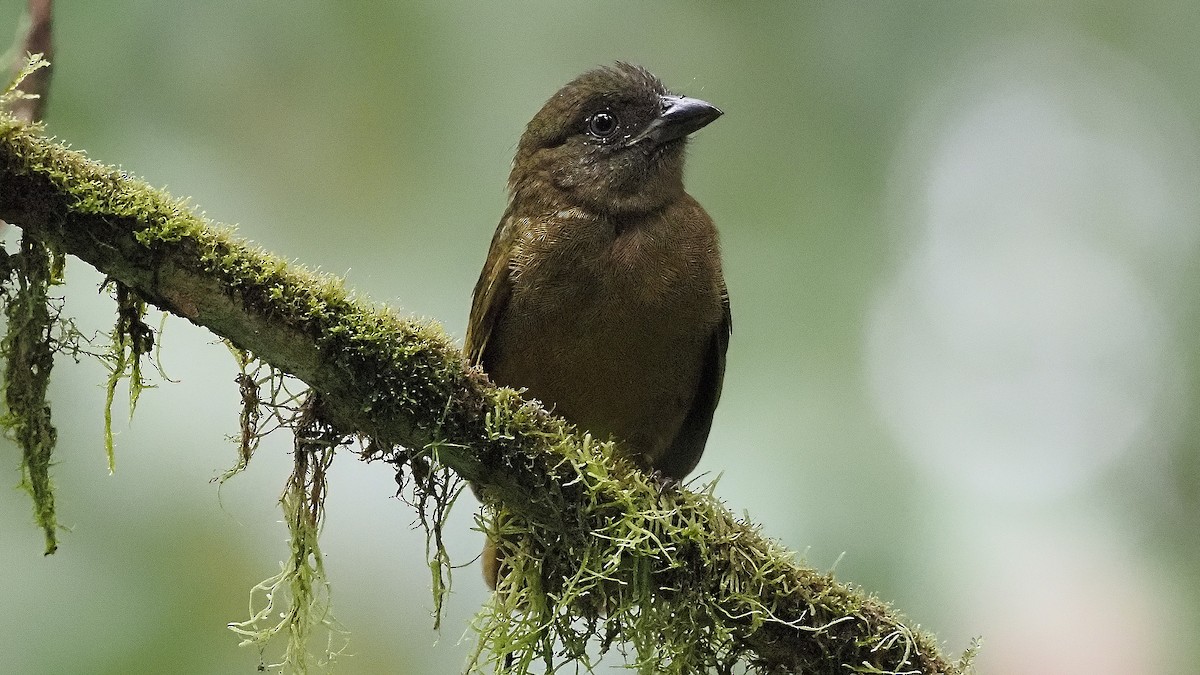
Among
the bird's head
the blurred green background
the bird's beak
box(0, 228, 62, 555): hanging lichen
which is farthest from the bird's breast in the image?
box(0, 228, 62, 555): hanging lichen

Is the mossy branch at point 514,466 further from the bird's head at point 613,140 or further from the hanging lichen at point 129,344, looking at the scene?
the bird's head at point 613,140

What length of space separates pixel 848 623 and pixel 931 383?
7.96ft

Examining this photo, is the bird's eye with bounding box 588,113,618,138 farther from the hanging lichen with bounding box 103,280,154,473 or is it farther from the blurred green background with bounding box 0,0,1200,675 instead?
the hanging lichen with bounding box 103,280,154,473

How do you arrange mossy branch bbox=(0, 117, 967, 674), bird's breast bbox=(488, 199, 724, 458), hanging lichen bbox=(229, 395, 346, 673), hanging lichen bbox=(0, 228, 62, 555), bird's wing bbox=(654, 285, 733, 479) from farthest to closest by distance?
bird's wing bbox=(654, 285, 733, 479), bird's breast bbox=(488, 199, 724, 458), hanging lichen bbox=(229, 395, 346, 673), hanging lichen bbox=(0, 228, 62, 555), mossy branch bbox=(0, 117, 967, 674)

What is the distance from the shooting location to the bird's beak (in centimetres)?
297

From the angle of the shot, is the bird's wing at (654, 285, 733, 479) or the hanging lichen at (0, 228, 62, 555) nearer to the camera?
the hanging lichen at (0, 228, 62, 555)

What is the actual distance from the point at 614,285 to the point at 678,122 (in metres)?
0.67

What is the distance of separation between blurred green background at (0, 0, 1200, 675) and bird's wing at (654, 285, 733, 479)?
598mm

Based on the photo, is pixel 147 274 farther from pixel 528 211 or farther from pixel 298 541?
pixel 528 211

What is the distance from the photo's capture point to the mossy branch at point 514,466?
1.71 metres

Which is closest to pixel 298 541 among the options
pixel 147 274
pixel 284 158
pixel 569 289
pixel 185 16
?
pixel 147 274

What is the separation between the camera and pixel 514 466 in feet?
6.37

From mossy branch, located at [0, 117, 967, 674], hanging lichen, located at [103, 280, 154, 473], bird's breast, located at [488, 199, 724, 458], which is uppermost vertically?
bird's breast, located at [488, 199, 724, 458]

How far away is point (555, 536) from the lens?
203cm
